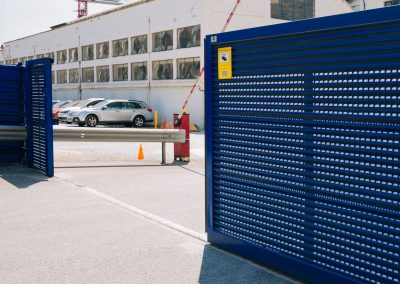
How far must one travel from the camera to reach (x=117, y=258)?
197 inches

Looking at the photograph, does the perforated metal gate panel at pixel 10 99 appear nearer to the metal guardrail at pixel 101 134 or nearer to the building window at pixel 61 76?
the metal guardrail at pixel 101 134

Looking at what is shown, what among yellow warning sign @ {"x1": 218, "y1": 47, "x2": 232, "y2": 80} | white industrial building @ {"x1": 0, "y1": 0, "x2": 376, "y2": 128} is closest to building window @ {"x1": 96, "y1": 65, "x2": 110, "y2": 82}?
white industrial building @ {"x1": 0, "y1": 0, "x2": 376, "y2": 128}

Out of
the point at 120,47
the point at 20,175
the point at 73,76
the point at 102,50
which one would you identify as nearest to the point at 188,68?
the point at 120,47

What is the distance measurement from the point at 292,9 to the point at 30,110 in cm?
2449

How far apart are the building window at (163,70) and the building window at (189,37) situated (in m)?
1.56

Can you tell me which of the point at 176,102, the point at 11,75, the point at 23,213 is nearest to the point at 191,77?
the point at 176,102

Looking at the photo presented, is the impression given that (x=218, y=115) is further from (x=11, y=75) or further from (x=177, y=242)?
(x=11, y=75)

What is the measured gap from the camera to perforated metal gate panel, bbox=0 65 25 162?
1113 centimetres

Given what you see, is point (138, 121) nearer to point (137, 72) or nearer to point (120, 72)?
point (137, 72)

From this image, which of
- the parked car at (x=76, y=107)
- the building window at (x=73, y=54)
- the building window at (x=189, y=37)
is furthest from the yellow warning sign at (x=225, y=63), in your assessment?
the building window at (x=73, y=54)

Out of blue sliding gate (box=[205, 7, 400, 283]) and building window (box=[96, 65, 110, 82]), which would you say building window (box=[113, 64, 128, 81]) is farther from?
blue sliding gate (box=[205, 7, 400, 283])

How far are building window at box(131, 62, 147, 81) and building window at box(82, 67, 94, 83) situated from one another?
6.31 meters

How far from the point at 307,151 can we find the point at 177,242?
1.97 metres

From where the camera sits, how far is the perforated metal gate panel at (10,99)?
11.1 m
